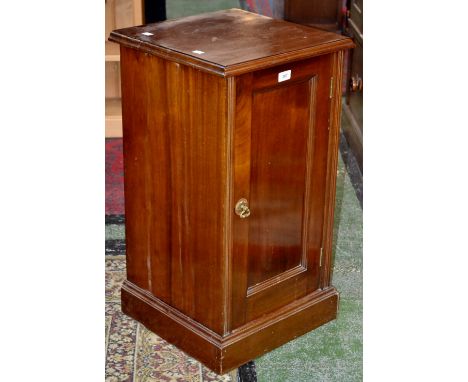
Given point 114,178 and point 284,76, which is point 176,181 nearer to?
point 284,76

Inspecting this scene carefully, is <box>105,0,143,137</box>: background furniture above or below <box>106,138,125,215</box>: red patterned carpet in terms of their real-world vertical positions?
above

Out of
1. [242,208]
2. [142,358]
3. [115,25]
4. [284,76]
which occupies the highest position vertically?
[284,76]

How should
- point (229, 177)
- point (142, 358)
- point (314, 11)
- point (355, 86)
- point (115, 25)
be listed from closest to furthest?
1. point (229, 177)
2. point (142, 358)
3. point (355, 86)
4. point (115, 25)
5. point (314, 11)

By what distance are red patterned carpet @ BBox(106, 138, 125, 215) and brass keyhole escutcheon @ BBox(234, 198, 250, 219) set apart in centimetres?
160

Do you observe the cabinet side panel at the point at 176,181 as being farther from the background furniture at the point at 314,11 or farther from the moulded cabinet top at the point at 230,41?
the background furniture at the point at 314,11

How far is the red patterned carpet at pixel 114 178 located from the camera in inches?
179

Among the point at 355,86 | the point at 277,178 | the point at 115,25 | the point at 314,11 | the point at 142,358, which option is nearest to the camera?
the point at 277,178

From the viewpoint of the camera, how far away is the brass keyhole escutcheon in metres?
2.96

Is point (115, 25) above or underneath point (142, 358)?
above

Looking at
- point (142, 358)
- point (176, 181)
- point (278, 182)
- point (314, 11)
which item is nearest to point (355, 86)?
point (278, 182)

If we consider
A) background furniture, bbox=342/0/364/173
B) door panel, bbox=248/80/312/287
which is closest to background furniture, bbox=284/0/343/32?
background furniture, bbox=342/0/364/173

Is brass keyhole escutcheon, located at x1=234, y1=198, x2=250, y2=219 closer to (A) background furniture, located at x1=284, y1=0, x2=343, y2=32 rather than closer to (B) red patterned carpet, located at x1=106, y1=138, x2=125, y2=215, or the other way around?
(B) red patterned carpet, located at x1=106, y1=138, x2=125, y2=215

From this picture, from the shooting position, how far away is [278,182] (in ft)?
10.1

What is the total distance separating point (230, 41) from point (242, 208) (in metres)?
0.58
